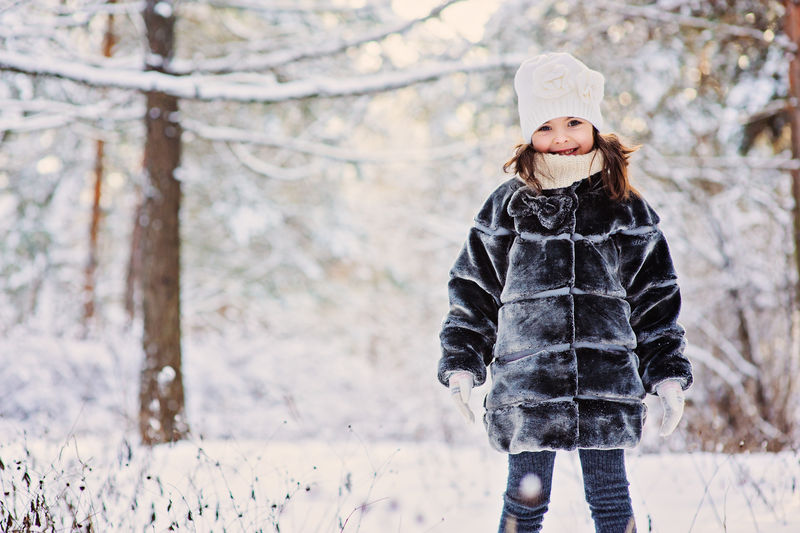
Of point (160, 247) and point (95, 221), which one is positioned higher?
point (95, 221)

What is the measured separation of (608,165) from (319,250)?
432 inches

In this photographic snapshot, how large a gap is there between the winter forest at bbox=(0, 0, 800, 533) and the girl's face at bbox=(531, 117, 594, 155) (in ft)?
5.00

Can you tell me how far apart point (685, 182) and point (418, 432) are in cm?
628

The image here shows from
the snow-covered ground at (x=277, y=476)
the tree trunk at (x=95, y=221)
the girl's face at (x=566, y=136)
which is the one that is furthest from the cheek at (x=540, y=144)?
the tree trunk at (x=95, y=221)

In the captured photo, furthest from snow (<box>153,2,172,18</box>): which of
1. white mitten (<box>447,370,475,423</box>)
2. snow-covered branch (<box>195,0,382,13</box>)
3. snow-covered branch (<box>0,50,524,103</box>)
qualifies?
white mitten (<box>447,370,475,423</box>)

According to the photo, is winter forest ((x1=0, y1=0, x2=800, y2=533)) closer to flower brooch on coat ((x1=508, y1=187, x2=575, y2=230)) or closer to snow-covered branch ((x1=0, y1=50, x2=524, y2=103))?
snow-covered branch ((x1=0, y1=50, x2=524, y2=103))

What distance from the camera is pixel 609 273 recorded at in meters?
2.40

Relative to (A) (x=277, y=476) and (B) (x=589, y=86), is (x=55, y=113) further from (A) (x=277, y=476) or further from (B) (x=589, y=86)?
(B) (x=589, y=86)

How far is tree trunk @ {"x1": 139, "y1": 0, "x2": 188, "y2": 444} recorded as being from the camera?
6188 millimetres

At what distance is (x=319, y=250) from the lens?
43.5 ft

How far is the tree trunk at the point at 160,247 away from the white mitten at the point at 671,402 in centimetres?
478

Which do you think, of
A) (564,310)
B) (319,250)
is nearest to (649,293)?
(564,310)

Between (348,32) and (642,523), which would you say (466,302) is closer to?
(642,523)

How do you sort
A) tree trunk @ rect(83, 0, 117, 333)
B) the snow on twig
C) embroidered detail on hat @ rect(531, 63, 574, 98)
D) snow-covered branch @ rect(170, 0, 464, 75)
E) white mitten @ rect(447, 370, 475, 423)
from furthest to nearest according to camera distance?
tree trunk @ rect(83, 0, 117, 333) < the snow on twig < snow-covered branch @ rect(170, 0, 464, 75) < embroidered detail on hat @ rect(531, 63, 574, 98) < white mitten @ rect(447, 370, 475, 423)
